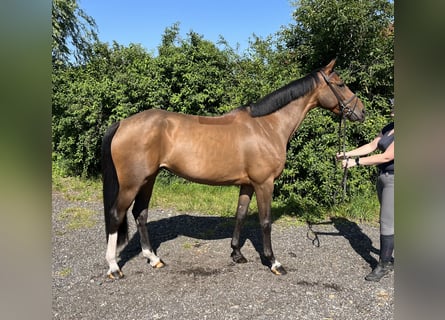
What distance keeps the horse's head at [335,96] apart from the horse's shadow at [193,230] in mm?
2148

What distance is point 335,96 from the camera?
3.86m

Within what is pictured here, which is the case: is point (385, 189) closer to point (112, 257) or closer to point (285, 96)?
point (285, 96)

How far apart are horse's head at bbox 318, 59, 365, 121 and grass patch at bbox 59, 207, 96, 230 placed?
426cm

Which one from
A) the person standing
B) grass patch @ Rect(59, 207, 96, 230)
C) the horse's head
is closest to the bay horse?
the horse's head

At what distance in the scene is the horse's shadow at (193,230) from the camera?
14.5 ft

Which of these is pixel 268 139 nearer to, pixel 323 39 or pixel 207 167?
pixel 207 167

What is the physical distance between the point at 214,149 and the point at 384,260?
223 centimetres

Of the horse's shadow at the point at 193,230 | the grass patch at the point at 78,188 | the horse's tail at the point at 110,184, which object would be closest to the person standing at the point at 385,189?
the horse's shadow at the point at 193,230

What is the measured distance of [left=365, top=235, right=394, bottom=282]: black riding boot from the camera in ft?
11.0

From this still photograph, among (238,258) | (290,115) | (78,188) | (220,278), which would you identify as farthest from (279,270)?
(78,188)

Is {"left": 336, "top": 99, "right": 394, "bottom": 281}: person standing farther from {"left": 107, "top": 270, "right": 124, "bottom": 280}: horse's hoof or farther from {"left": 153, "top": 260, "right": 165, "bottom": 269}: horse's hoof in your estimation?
{"left": 107, "top": 270, "right": 124, "bottom": 280}: horse's hoof
